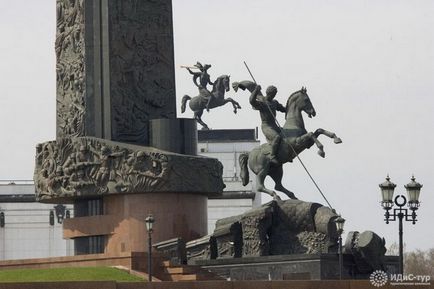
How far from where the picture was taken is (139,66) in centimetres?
3853

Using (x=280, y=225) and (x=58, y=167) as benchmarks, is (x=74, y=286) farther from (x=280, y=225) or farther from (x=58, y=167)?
(x=58, y=167)

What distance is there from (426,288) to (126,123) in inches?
504

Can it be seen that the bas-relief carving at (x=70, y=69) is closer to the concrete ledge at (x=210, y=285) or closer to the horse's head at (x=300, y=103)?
the horse's head at (x=300, y=103)

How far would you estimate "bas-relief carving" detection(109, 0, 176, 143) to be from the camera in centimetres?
3822

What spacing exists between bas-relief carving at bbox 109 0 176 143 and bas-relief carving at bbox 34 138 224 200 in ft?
3.05

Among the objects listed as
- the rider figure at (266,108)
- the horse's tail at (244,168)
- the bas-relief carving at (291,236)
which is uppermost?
the rider figure at (266,108)

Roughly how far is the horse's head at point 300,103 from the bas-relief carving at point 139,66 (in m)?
4.22

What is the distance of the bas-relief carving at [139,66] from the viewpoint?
38219mm

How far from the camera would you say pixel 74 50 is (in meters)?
38.7

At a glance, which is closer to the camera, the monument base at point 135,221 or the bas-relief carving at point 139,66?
the monument base at point 135,221

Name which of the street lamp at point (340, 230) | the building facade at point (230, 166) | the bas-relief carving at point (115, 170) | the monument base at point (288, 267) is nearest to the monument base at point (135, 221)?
the bas-relief carving at point (115, 170)

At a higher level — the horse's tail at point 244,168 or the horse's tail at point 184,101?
the horse's tail at point 184,101

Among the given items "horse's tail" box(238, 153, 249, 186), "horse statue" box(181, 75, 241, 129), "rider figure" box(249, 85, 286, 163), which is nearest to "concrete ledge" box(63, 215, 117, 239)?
"horse's tail" box(238, 153, 249, 186)

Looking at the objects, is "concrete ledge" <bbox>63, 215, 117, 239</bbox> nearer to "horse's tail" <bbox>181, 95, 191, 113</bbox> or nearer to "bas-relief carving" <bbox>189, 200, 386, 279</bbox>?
"bas-relief carving" <bbox>189, 200, 386, 279</bbox>
